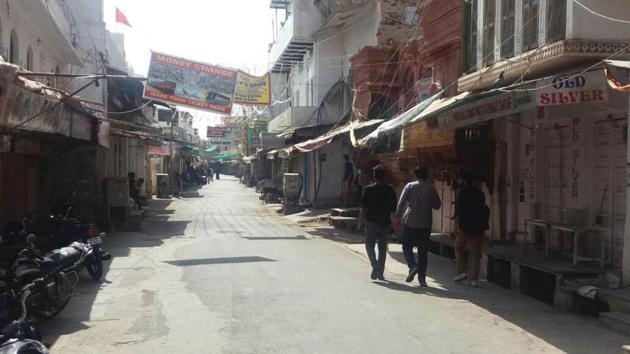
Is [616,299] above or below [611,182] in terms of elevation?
below

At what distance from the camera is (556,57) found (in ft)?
27.0

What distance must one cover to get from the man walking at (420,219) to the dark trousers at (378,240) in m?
0.34

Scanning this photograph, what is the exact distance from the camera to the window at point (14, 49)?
1324 centimetres

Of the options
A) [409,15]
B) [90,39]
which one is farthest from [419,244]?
[90,39]

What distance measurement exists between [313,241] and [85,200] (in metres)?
6.99

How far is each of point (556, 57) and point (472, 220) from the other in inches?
105

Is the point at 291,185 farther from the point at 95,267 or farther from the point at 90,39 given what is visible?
the point at 95,267

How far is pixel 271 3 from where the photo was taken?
40.4m

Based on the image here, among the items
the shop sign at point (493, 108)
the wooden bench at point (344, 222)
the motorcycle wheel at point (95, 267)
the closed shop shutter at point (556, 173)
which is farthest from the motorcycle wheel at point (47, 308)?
the wooden bench at point (344, 222)

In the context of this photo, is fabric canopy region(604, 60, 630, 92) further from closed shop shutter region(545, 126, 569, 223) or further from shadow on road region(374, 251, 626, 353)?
closed shop shutter region(545, 126, 569, 223)

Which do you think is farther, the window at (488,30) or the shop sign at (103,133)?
the shop sign at (103,133)

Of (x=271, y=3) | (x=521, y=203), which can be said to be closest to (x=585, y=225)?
(x=521, y=203)

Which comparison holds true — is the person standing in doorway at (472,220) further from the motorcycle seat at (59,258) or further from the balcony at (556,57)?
the motorcycle seat at (59,258)

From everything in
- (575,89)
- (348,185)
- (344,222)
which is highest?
(575,89)
